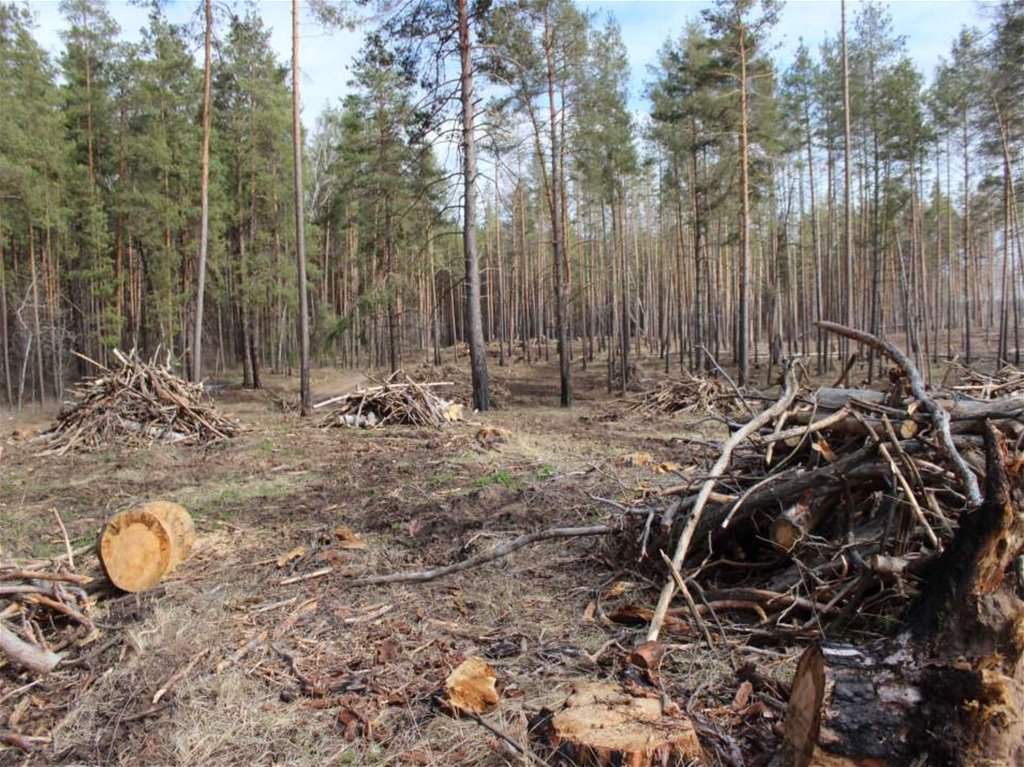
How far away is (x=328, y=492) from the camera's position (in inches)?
306

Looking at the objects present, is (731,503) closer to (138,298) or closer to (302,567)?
(302,567)

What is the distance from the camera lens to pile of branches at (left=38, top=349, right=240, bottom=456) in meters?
11.7

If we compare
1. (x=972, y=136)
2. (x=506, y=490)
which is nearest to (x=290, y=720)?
(x=506, y=490)

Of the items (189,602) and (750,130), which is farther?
(750,130)

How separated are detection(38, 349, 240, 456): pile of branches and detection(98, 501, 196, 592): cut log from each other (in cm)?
748

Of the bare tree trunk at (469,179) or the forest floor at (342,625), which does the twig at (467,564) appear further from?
the bare tree trunk at (469,179)

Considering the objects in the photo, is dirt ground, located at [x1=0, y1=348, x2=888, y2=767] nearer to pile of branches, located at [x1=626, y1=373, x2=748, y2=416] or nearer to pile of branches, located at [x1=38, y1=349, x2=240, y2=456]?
pile of branches, located at [x1=38, y1=349, x2=240, y2=456]

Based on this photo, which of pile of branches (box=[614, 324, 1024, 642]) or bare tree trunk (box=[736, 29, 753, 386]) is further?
bare tree trunk (box=[736, 29, 753, 386])

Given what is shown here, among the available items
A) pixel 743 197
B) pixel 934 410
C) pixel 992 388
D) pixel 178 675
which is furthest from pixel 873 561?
pixel 743 197

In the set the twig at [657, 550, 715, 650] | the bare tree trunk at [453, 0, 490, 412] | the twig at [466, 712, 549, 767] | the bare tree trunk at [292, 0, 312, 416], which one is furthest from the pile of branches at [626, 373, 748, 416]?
the twig at [466, 712, 549, 767]

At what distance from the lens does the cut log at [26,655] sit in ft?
12.0

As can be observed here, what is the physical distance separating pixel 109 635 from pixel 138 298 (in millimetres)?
25073

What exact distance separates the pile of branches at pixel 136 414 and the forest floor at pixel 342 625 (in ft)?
10.3

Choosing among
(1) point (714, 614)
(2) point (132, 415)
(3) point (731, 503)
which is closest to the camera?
(1) point (714, 614)
